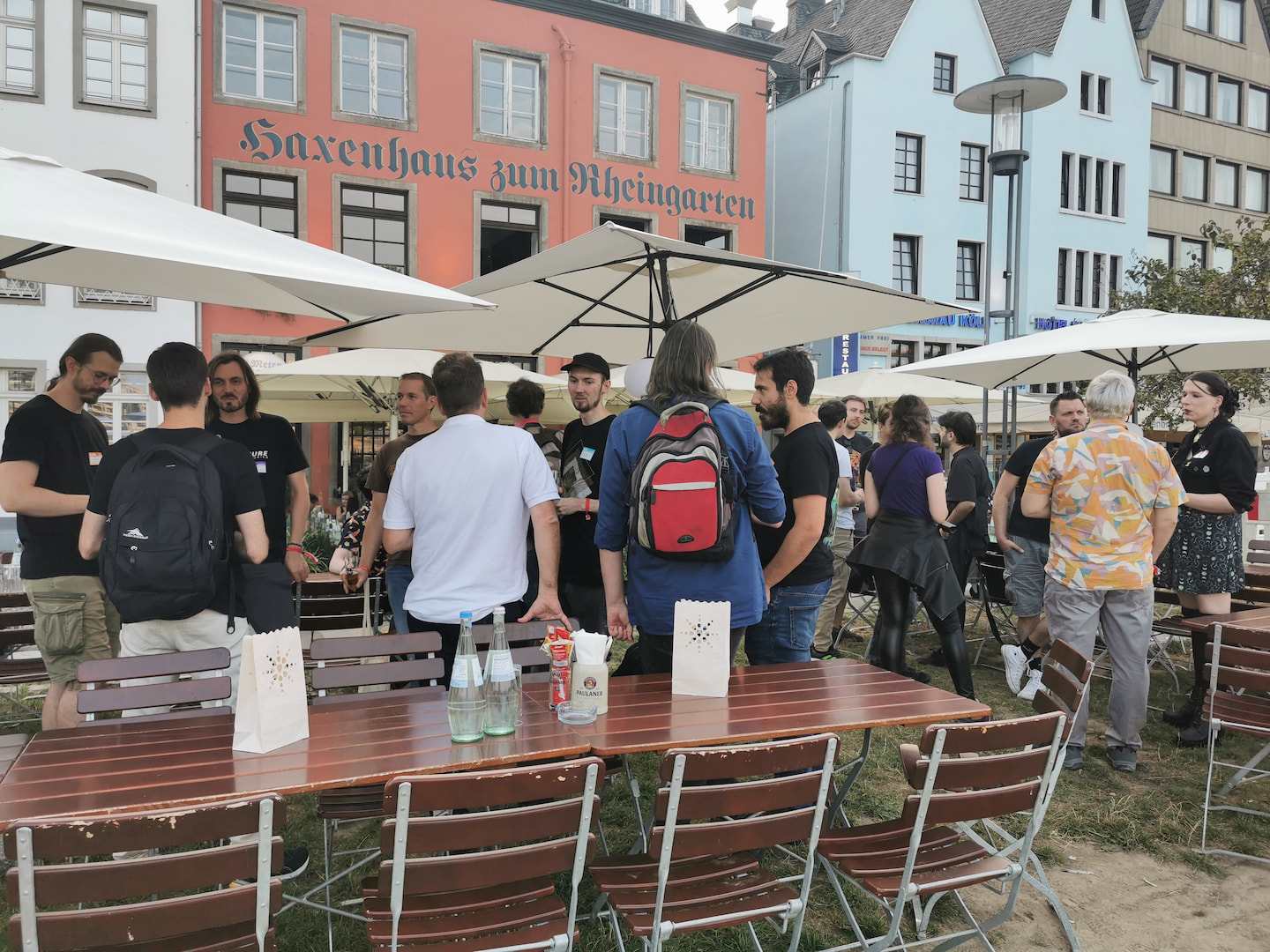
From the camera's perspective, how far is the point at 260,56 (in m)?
14.1

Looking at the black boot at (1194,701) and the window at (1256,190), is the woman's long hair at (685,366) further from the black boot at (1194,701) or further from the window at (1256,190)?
the window at (1256,190)

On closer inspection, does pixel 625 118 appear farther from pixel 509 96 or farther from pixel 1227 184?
pixel 1227 184

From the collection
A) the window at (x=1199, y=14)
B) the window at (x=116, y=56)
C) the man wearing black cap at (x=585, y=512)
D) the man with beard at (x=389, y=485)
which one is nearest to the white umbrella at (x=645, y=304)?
the man wearing black cap at (x=585, y=512)

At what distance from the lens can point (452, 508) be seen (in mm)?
3246

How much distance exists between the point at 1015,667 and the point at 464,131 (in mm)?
13415

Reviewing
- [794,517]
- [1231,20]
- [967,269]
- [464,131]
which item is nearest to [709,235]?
[464,131]

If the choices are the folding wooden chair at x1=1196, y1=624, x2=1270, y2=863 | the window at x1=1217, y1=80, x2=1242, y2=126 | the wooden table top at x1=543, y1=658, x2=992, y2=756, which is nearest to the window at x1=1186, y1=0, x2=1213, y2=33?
the window at x1=1217, y1=80, x2=1242, y2=126

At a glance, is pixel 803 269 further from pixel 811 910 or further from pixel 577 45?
pixel 577 45

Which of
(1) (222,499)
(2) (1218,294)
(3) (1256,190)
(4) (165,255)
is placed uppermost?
(3) (1256,190)

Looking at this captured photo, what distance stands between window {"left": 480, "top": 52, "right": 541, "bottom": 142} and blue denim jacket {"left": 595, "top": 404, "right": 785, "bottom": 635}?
Result: 1405 cm

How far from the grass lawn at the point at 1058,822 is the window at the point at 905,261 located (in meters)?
17.7

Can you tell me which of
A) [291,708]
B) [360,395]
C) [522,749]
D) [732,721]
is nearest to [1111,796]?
[732,721]

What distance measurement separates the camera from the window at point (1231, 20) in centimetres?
2655

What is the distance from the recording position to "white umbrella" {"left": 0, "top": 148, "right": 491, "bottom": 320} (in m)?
2.46
